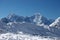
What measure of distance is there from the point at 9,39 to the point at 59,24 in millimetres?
73725

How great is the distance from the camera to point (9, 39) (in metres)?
47.2

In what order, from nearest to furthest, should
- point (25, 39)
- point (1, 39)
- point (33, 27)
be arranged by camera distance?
point (1, 39), point (25, 39), point (33, 27)

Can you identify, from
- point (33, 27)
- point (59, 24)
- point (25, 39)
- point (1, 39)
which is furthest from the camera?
point (59, 24)

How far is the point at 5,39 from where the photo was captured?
Answer: 47.3 meters

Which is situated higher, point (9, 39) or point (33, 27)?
point (33, 27)

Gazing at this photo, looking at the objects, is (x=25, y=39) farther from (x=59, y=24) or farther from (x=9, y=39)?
(x=59, y=24)

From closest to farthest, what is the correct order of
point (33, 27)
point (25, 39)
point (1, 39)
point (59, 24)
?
point (1, 39) → point (25, 39) → point (33, 27) → point (59, 24)

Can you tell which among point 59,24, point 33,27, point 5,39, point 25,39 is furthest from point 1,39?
point 59,24

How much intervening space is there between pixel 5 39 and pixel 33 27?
4558cm

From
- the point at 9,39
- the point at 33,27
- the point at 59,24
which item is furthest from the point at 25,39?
the point at 59,24

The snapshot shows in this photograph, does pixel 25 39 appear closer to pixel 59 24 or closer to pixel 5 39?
pixel 5 39

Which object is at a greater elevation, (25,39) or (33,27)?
(33,27)

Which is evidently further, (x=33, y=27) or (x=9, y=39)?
(x=33, y=27)

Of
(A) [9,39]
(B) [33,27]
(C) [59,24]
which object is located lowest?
(A) [9,39]
